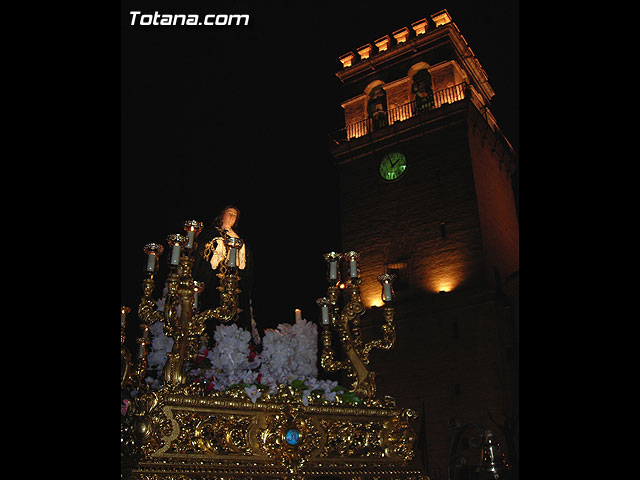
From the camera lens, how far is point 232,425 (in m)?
4.32

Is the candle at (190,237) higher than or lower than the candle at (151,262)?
higher

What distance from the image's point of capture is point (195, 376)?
509cm

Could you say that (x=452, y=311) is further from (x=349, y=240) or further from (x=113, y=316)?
(x=113, y=316)

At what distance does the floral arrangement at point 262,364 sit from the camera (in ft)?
16.3

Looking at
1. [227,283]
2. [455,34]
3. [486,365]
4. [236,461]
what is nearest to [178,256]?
[227,283]

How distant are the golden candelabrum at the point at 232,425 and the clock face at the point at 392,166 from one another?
1667 cm

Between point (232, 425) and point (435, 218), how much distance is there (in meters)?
16.8

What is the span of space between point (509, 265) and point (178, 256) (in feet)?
61.4

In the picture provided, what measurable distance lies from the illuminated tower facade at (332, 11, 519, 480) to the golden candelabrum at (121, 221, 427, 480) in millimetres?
11885

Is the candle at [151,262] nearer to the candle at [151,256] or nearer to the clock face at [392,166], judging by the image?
the candle at [151,256]

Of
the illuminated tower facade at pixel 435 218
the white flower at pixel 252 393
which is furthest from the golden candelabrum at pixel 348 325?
the illuminated tower facade at pixel 435 218

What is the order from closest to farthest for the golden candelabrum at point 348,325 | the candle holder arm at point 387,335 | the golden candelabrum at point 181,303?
1. the golden candelabrum at point 181,303
2. the golden candelabrum at point 348,325
3. the candle holder arm at point 387,335

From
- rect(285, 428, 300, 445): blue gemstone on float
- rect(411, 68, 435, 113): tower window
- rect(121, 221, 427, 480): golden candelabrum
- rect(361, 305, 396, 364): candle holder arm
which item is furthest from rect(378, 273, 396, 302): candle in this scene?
rect(411, 68, 435, 113): tower window

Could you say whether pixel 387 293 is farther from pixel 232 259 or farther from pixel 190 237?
pixel 190 237
